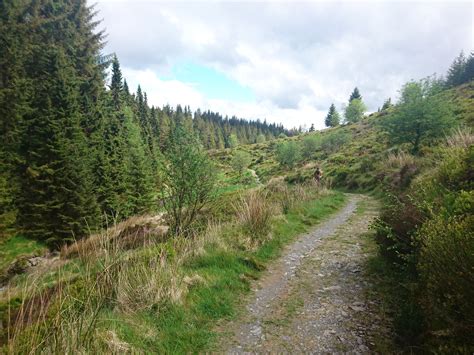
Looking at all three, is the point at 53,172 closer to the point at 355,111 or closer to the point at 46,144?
the point at 46,144

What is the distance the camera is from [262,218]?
6598 millimetres

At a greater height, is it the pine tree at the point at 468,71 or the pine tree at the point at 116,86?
the pine tree at the point at 468,71

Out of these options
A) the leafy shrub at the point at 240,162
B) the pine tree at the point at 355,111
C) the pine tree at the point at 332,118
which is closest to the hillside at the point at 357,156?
the leafy shrub at the point at 240,162

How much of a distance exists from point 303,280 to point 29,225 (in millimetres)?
16661

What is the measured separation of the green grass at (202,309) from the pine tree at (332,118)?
9107cm

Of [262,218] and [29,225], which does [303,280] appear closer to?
[262,218]

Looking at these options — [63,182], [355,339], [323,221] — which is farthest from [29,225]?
[355,339]

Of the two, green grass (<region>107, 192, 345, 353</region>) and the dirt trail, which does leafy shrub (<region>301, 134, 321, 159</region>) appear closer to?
the dirt trail

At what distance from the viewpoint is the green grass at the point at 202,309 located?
3012 mm

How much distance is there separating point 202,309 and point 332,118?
312 feet

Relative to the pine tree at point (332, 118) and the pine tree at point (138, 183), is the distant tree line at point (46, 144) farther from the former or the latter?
the pine tree at point (332, 118)

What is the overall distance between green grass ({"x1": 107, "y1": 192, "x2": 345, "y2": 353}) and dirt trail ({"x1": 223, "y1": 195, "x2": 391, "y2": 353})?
252mm

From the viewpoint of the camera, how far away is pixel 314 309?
3.77 meters

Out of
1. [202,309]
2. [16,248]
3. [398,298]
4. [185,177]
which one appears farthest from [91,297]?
[16,248]
